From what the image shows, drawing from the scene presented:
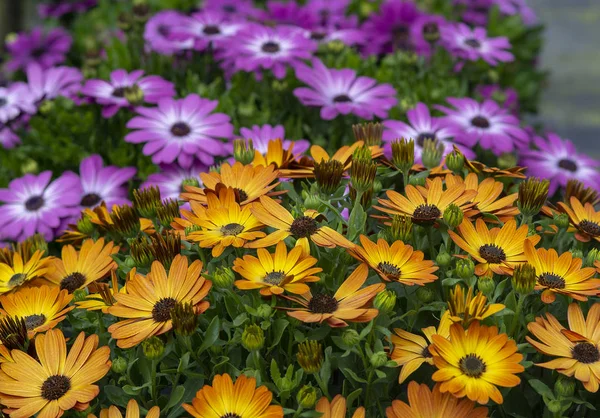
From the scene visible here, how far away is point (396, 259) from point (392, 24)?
1.93 meters

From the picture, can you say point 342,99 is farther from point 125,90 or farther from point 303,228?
point 303,228

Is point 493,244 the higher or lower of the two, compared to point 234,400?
higher

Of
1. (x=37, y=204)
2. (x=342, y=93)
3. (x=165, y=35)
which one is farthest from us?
(x=165, y=35)

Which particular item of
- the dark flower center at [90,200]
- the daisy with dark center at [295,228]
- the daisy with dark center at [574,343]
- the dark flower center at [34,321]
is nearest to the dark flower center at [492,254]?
the daisy with dark center at [574,343]

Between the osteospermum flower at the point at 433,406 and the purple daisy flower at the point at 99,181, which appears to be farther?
the purple daisy flower at the point at 99,181

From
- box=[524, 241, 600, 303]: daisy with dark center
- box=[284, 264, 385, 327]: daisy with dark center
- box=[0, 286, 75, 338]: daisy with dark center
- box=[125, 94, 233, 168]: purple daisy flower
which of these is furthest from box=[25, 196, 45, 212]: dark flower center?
box=[524, 241, 600, 303]: daisy with dark center

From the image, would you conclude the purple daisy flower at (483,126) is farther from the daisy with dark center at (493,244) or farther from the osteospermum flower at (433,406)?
the osteospermum flower at (433,406)

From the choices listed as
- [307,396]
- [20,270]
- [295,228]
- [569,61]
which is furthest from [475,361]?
[569,61]

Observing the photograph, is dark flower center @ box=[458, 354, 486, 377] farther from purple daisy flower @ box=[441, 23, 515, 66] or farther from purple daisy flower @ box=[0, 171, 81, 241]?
purple daisy flower @ box=[441, 23, 515, 66]

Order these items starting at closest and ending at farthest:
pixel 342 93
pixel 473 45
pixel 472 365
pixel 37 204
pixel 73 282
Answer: pixel 472 365, pixel 73 282, pixel 37 204, pixel 342 93, pixel 473 45

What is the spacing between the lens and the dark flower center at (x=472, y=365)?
3.25ft

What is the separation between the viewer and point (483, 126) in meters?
2.16

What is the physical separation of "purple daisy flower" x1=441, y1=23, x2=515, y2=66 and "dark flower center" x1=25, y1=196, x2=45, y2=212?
142 cm

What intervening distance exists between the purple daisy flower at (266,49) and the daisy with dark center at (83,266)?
1056 millimetres
